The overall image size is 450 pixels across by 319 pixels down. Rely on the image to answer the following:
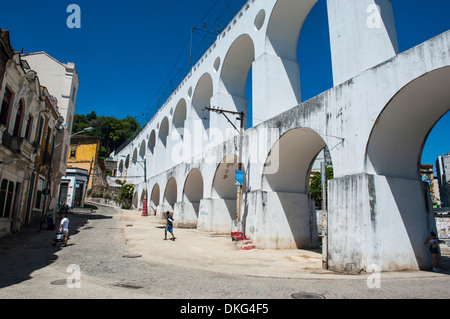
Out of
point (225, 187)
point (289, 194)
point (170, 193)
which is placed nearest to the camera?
point (289, 194)

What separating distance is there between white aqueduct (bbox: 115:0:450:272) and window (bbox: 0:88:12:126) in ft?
34.9

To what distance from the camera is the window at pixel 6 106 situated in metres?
12.5

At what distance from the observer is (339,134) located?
9.48m

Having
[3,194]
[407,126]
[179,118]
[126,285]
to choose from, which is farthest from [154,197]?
[407,126]

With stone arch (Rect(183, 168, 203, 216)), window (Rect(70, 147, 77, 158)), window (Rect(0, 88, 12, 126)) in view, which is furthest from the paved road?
window (Rect(70, 147, 77, 158))

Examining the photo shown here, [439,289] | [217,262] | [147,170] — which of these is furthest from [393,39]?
[147,170]

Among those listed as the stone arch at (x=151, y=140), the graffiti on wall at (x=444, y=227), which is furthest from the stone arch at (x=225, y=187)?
the stone arch at (x=151, y=140)

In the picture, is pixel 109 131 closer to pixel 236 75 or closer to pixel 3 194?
pixel 236 75

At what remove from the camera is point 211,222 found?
18938 millimetres

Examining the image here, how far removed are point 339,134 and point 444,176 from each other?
94.5ft

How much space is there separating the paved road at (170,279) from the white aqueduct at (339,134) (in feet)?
4.64

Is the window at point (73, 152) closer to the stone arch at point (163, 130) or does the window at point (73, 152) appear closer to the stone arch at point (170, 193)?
the stone arch at point (163, 130)
